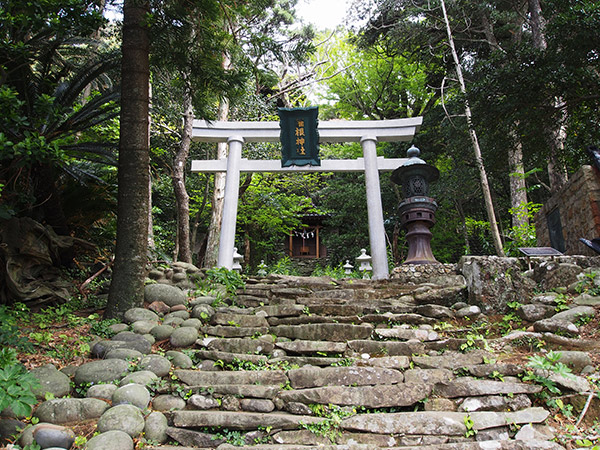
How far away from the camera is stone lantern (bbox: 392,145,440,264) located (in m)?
8.65

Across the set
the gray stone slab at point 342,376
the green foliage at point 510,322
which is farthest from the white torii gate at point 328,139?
the gray stone slab at point 342,376

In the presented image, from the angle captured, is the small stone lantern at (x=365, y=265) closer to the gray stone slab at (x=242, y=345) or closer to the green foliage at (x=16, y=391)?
the gray stone slab at (x=242, y=345)

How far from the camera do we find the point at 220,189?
37.0 ft

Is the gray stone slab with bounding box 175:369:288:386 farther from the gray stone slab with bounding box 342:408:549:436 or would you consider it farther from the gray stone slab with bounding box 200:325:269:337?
the gray stone slab with bounding box 200:325:269:337

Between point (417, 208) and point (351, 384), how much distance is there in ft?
19.3

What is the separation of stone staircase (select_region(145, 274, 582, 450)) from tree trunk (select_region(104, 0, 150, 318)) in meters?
0.88

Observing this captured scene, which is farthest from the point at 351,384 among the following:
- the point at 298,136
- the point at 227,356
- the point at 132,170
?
the point at 298,136

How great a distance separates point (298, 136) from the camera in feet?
33.0

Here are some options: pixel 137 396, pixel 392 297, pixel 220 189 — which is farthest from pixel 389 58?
pixel 137 396

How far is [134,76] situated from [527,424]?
5.59 meters

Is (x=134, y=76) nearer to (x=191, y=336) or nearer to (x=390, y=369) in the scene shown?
(x=191, y=336)

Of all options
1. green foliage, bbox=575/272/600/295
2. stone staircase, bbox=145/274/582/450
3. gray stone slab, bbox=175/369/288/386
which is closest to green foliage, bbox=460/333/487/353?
stone staircase, bbox=145/274/582/450

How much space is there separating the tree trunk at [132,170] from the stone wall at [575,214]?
6602 millimetres

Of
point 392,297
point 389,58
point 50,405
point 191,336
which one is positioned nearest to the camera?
point 50,405
